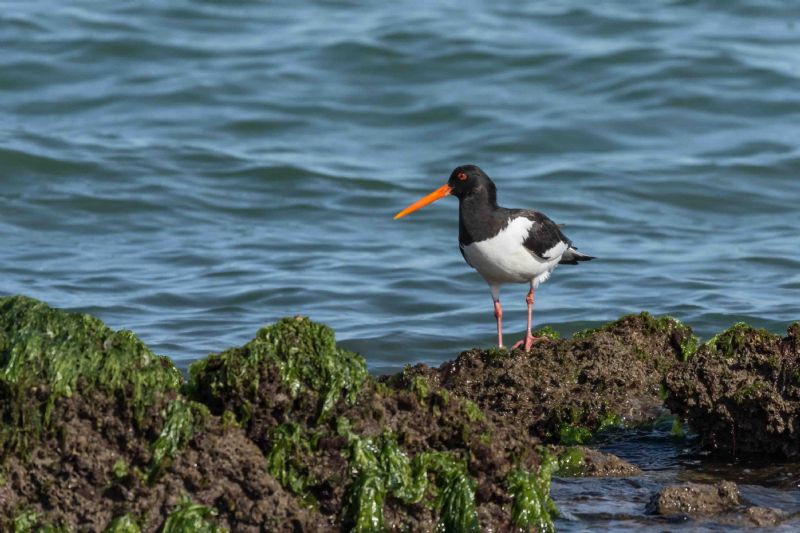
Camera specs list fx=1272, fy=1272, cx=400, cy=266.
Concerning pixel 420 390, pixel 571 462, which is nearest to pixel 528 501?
pixel 420 390

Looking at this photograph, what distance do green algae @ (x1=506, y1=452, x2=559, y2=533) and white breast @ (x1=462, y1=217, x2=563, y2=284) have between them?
3.14 metres

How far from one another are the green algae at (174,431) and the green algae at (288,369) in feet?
0.79

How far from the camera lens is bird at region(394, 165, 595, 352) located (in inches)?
312

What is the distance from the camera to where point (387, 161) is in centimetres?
A: 1462

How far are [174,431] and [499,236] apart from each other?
387 centimetres

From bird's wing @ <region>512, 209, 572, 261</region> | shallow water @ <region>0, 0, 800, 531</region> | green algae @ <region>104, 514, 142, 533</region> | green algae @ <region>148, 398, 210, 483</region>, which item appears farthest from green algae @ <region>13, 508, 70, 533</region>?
bird's wing @ <region>512, 209, 572, 261</region>

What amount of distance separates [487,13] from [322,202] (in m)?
7.21

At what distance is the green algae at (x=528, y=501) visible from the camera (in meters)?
4.75

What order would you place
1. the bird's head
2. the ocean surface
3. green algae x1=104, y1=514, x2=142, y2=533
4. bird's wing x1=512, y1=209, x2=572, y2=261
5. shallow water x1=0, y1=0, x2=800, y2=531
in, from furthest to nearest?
the ocean surface
shallow water x1=0, y1=0, x2=800, y2=531
the bird's head
bird's wing x1=512, y1=209, x2=572, y2=261
green algae x1=104, y1=514, x2=142, y2=533

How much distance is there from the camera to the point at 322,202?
44.1 feet

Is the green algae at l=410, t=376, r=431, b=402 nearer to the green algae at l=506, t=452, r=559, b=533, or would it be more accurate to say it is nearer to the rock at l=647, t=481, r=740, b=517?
the green algae at l=506, t=452, r=559, b=533

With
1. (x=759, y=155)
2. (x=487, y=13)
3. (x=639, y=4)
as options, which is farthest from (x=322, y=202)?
(x=639, y=4)

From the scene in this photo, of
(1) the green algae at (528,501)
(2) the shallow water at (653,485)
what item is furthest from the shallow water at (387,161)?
(1) the green algae at (528,501)

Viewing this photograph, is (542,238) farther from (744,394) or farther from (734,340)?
(744,394)
